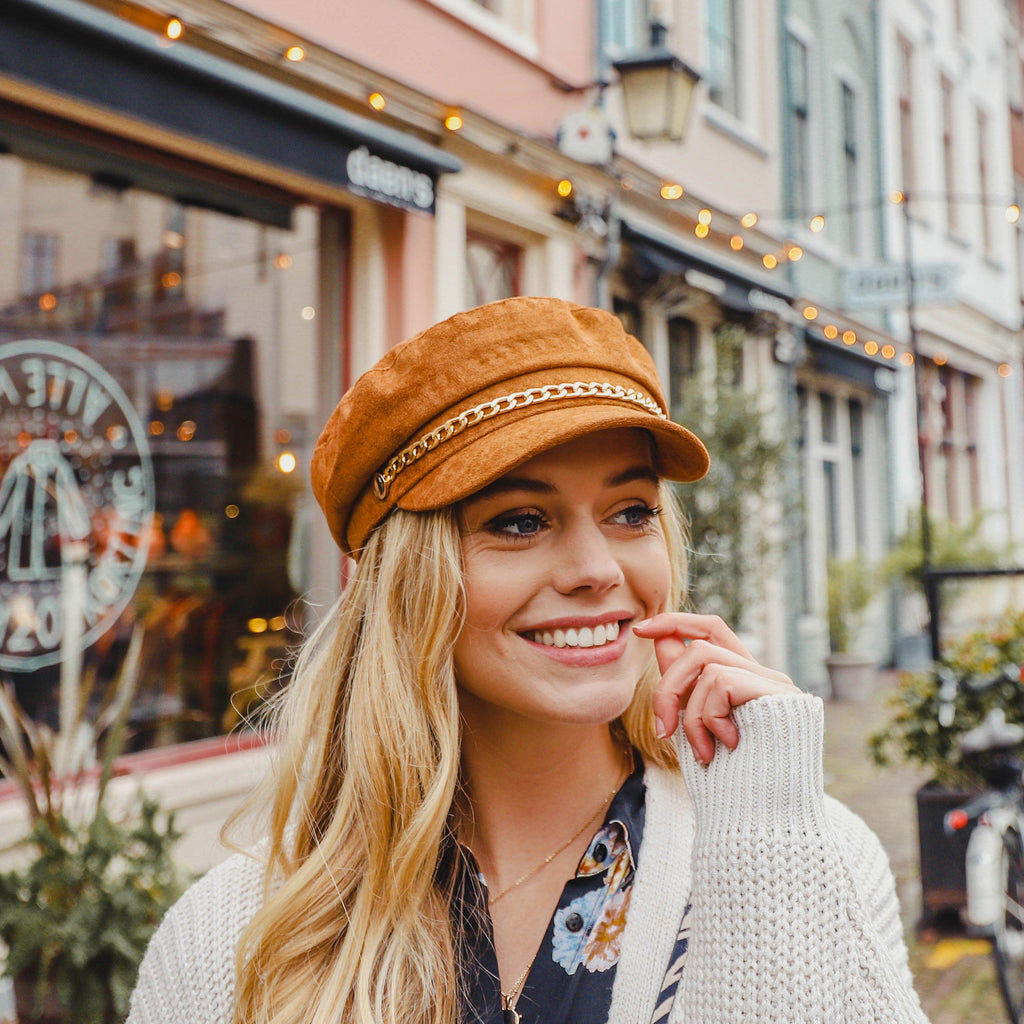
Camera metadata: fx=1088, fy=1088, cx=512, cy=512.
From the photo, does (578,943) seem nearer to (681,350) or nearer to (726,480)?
(726,480)

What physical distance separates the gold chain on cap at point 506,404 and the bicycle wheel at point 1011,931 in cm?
312

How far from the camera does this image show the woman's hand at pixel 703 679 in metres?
1.31

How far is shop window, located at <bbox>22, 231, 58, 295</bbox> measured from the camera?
446cm

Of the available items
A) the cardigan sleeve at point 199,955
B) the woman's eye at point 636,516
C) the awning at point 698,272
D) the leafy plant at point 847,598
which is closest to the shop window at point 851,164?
the awning at point 698,272

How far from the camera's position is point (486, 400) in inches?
Result: 54.5

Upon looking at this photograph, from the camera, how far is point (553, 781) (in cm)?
151

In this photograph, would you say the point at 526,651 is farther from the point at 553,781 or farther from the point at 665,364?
the point at 665,364

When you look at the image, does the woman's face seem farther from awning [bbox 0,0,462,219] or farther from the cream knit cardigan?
awning [bbox 0,0,462,219]

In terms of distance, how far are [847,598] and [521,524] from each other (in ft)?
33.3

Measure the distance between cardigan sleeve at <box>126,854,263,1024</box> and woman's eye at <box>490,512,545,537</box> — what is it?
0.63 meters

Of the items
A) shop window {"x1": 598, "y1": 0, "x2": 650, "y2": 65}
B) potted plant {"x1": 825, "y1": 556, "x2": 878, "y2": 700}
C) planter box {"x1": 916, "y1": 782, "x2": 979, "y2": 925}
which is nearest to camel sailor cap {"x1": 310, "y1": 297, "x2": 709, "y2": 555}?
planter box {"x1": 916, "y1": 782, "x2": 979, "y2": 925}

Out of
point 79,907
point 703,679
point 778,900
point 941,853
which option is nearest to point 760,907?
point 778,900

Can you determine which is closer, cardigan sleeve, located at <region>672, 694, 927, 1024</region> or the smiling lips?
cardigan sleeve, located at <region>672, 694, 927, 1024</region>

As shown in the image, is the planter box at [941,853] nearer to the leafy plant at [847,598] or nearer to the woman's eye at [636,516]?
the woman's eye at [636,516]
